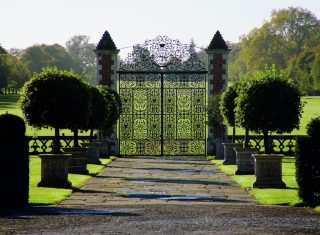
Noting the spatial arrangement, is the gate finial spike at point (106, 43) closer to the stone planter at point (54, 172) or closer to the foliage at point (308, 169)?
the stone planter at point (54, 172)

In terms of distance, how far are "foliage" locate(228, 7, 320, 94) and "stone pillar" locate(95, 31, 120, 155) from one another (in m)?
64.4

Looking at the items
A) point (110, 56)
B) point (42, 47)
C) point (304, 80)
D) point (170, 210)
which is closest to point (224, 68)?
point (110, 56)

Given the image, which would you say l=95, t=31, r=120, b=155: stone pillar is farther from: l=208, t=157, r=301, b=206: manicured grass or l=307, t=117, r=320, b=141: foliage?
l=307, t=117, r=320, b=141: foliage

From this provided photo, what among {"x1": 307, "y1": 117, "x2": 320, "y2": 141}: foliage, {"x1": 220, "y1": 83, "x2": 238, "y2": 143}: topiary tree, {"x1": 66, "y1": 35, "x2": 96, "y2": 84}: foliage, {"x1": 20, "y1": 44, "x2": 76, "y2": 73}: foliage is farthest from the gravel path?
{"x1": 66, "y1": 35, "x2": 96, "y2": 84}: foliage

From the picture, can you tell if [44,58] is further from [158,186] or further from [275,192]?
[275,192]

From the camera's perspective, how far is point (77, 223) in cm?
1335

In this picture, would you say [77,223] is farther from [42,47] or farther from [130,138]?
[42,47]

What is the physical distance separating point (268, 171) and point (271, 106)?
2.02m

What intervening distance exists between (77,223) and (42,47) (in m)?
123

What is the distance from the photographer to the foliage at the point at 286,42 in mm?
99875

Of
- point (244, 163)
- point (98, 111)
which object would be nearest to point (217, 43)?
point (98, 111)

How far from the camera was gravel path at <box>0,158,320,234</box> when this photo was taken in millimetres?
12719

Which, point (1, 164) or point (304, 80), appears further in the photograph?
point (304, 80)

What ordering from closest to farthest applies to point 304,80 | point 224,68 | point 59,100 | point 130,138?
point 59,100 < point 224,68 < point 130,138 < point 304,80
